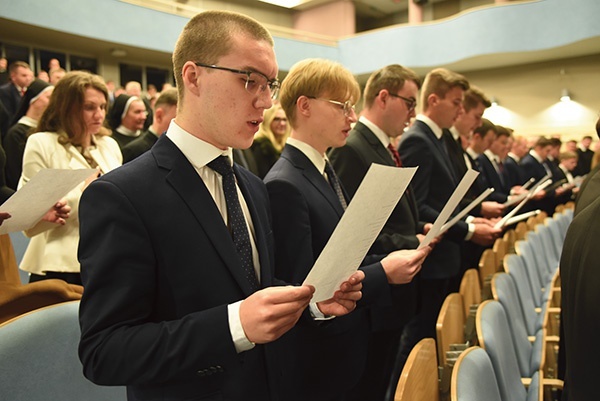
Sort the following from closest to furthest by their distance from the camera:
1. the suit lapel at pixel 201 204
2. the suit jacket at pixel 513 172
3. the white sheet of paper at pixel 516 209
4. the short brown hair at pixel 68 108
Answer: the suit lapel at pixel 201 204, the short brown hair at pixel 68 108, the white sheet of paper at pixel 516 209, the suit jacket at pixel 513 172

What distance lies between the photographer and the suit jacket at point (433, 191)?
110 inches

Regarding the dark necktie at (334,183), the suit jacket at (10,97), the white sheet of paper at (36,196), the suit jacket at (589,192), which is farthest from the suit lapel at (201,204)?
the suit jacket at (10,97)

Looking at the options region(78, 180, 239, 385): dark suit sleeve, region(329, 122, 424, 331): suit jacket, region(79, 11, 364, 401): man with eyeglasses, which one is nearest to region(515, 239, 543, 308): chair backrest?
region(329, 122, 424, 331): suit jacket

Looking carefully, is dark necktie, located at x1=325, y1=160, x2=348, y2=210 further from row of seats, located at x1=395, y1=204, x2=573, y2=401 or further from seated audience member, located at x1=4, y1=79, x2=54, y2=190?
seated audience member, located at x1=4, y1=79, x2=54, y2=190

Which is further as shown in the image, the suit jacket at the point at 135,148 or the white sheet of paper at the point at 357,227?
the suit jacket at the point at 135,148

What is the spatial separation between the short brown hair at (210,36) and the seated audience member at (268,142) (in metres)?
2.51

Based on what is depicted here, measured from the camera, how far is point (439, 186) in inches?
113

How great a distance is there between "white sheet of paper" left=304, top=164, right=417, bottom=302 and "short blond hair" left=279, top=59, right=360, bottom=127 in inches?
31.6

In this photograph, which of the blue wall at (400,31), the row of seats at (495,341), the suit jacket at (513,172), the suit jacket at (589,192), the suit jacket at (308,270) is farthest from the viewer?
the blue wall at (400,31)

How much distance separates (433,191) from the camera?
9.45 feet

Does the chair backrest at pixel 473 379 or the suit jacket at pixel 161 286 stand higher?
the suit jacket at pixel 161 286

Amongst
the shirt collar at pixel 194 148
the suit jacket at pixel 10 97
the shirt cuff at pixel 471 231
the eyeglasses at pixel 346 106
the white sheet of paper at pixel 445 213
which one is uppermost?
the suit jacket at pixel 10 97

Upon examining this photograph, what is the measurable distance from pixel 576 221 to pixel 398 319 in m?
1.13

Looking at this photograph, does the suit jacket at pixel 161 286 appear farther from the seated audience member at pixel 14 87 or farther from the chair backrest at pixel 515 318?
the seated audience member at pixel 14 87
